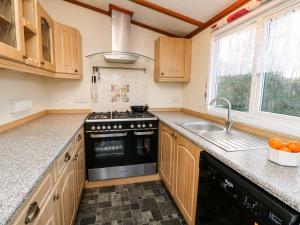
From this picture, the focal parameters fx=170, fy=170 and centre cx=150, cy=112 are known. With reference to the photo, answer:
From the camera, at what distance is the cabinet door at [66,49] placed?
2006mm

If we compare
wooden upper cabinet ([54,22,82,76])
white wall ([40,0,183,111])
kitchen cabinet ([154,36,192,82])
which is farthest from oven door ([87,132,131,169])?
kitchen cabinet ([154,36,192,82])

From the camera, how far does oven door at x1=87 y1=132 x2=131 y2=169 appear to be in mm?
2072

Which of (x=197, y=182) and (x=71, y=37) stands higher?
(x=71, y=37)

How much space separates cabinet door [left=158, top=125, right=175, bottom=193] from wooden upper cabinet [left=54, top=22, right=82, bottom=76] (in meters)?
1.37

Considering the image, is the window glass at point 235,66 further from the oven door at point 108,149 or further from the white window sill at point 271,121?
the oven door at point 108,149

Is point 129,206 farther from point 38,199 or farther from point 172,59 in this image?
point 172,59

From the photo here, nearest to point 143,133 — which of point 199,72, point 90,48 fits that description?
point 199,72

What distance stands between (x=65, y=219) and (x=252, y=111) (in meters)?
1.75

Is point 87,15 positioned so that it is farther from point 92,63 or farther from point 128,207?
point 128,207

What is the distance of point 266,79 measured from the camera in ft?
4.77

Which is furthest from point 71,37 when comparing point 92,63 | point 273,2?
point 273,2

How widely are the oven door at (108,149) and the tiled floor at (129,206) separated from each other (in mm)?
317

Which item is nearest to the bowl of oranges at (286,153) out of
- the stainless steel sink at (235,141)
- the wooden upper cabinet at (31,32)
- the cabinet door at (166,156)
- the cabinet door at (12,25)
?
the stainless steel sink at (235,141)

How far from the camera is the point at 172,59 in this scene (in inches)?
97.3
